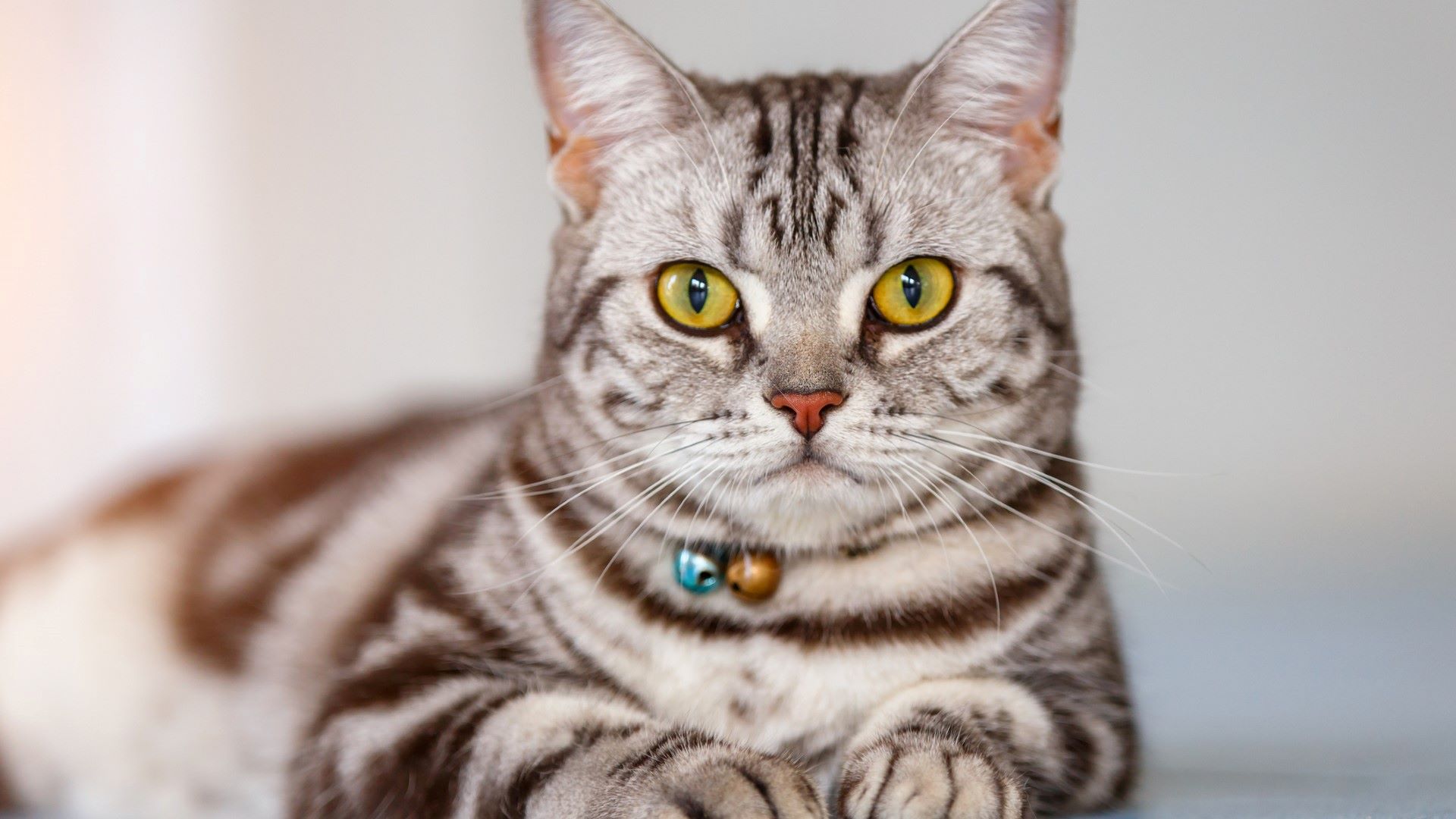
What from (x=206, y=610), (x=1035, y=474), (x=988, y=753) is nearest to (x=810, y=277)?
(x=1035, y=474)

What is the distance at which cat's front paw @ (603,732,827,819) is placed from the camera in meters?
0.78

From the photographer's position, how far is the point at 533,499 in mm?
1114

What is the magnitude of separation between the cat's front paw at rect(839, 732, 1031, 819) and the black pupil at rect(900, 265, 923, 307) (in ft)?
1.08

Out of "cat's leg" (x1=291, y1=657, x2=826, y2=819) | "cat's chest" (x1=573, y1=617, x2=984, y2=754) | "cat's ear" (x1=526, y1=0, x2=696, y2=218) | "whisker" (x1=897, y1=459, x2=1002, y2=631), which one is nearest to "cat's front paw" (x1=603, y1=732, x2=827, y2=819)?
"cat's leg" (x1=291, y1=657, x2=826, y2=819)

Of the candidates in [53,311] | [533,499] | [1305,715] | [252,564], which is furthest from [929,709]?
[53,311]

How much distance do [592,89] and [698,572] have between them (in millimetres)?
422

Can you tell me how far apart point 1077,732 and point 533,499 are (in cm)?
51

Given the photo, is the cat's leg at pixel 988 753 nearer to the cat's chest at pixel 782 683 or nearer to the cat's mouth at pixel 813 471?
the cat's chest at pixel 782 683

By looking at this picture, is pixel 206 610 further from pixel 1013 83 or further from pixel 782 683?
pixel 1013 83

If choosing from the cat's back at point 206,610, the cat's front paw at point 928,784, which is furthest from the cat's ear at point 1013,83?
the cat's back at point 206,610

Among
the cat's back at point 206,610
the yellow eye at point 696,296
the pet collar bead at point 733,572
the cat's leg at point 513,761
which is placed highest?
the yellow eye at point 696,296

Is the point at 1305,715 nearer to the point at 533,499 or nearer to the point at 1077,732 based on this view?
the point at 1077,732

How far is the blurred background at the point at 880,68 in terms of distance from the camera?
51.5 inches

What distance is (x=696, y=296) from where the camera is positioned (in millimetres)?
977
